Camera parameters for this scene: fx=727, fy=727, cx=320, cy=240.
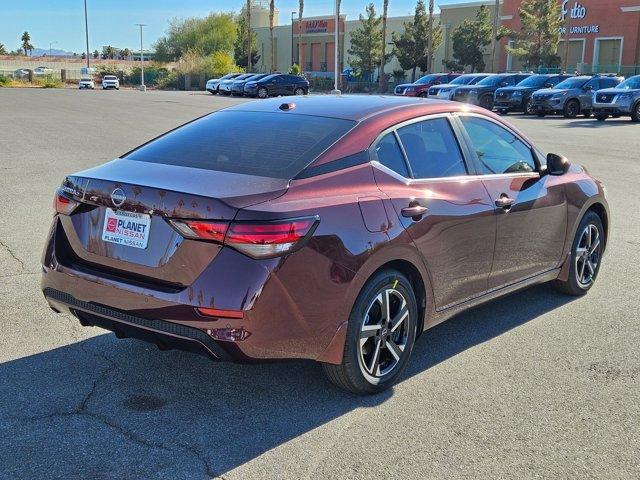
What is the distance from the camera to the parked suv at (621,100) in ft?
87.2

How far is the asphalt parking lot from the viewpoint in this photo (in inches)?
134

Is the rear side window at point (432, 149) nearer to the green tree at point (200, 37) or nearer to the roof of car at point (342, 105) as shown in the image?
the roof of car at point (342, 105)

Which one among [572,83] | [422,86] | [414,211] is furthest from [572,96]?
[414,211]

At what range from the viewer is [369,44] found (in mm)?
72938

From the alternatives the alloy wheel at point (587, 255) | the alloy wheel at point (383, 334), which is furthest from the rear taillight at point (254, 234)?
the alloy wheel at point (587, 255)

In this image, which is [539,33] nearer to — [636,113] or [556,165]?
[636,113]

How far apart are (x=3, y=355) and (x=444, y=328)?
3.00 metres

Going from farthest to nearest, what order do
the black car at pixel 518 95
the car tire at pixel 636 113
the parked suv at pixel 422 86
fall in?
the parked suv at pixel 422 86 < the black car at pixel 518 95 < the car tire at pixel 636 113

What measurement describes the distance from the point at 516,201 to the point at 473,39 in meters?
62.7

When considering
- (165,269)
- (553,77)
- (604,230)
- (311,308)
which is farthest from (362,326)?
(553,77)

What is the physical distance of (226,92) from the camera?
55312 mm

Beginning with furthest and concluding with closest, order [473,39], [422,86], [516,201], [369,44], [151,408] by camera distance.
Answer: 1. [369,44]
2. [473,39]
3. [422,86]
4. [516,201]
5. [151,408]

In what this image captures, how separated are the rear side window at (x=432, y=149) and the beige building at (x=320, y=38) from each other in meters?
66.1

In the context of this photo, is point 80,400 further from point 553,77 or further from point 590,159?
point 553,77
